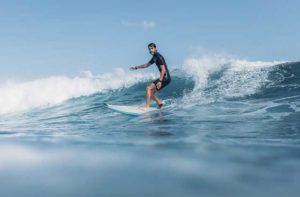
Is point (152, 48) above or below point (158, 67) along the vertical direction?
above

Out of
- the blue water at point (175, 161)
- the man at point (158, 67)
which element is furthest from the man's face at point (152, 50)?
the blue water at point (175, 161)

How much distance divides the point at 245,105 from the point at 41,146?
6.23 meters

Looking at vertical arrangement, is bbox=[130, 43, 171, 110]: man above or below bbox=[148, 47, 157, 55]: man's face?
below

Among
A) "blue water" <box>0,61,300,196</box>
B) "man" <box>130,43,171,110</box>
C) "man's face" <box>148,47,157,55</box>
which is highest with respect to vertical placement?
"man's face" <box>148,47,157,55</box>

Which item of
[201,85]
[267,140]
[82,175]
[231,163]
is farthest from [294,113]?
[201,85]

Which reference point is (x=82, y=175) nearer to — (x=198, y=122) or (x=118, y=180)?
(x=118, y=180)

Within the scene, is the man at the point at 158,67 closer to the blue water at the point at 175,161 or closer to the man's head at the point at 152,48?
the man's head at the point at 152,48

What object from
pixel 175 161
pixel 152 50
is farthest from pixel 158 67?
pixel 175 161

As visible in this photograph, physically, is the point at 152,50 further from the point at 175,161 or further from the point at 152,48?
the point at 175,161

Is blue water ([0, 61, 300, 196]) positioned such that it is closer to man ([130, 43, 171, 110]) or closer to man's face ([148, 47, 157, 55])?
man ([130, 43, 171, 110])

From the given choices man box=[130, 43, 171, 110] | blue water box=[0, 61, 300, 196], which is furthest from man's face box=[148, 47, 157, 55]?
blue water box=[0, 61, 300, 196]

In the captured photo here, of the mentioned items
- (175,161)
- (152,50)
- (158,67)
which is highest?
(152,50)

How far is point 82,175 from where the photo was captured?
2775mm

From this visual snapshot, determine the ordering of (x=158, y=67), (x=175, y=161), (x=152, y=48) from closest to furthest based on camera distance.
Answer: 1. (x=175, y=161)
2. (x=152, y=48)
3. (x=158, y=67)
